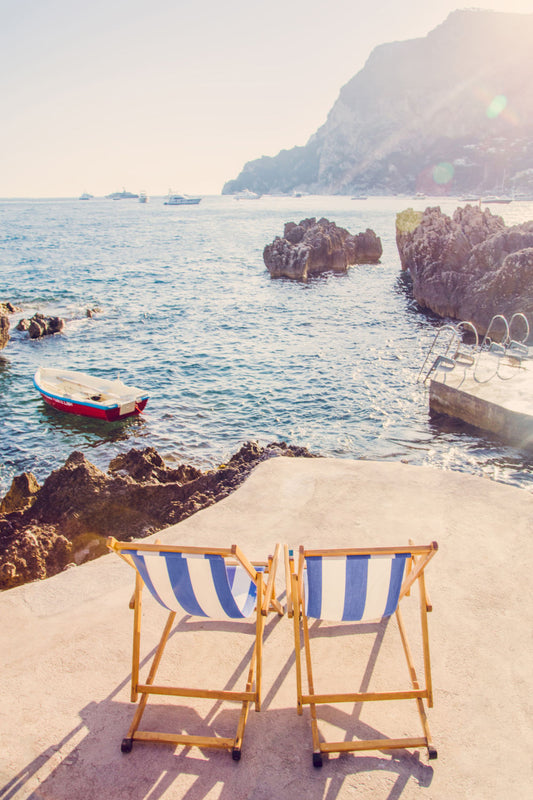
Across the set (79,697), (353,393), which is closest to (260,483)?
(79,697)

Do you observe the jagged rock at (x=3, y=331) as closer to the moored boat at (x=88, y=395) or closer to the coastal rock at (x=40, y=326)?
the coastal rock at (x=40, y=326)

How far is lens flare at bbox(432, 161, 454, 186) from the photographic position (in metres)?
187

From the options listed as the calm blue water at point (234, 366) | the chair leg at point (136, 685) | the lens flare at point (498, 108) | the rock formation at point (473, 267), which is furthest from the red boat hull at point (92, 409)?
the lens flare at point (498, 108)

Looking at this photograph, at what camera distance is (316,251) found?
45.8 metres

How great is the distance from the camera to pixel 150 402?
1788cm

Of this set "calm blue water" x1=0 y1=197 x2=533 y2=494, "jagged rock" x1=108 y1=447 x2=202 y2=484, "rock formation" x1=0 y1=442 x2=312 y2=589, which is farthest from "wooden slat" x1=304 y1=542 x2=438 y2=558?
"calm blue water" x1=0 y1=197 x2=533 y2=494

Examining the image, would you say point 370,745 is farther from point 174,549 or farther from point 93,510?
point 93,510

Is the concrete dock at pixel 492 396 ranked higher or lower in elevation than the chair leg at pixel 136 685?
lower

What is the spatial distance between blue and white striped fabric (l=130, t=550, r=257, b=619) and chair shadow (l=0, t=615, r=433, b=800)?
2.53 ft

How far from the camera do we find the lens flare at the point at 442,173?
187 m

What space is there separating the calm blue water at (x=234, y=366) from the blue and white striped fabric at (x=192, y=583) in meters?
9.02

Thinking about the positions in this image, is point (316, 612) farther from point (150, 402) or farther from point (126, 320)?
point (126, 320)

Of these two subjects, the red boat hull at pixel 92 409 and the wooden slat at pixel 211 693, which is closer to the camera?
the wooden slat at pixel 211 693

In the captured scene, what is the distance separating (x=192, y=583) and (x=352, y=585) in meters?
1.16
